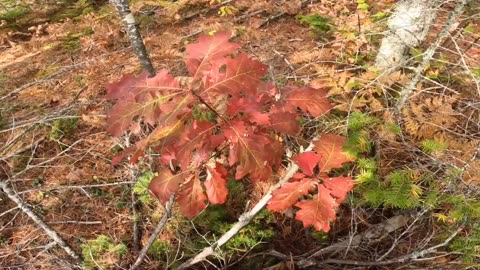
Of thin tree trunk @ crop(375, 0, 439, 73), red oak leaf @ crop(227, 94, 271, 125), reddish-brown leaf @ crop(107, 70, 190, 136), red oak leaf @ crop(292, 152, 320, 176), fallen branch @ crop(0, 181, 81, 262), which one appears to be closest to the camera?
reddish-brown leaf @ crop(107, 70, 190, 136)

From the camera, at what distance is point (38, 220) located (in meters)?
2.11

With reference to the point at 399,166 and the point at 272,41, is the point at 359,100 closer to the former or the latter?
the point at 399,166

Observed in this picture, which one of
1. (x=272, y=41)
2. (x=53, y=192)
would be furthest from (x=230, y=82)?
(x=272, y=41)

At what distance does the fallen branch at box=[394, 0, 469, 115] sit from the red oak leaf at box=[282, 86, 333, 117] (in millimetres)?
991

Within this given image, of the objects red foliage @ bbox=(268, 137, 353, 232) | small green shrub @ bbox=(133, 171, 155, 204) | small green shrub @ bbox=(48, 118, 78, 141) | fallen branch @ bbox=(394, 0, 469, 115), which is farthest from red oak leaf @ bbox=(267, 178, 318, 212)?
small green shrub @ bbox=(48, 118, 78, 141)

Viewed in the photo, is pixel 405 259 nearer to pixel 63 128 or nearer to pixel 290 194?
pixel 290 194

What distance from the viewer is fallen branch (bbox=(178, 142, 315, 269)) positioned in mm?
1984

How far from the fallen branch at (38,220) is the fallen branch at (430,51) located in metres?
2.24

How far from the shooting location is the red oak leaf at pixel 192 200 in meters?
1.71

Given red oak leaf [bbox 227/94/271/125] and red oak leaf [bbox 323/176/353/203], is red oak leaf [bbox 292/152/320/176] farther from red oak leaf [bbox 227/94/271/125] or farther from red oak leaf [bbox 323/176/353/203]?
red oak leaf [bbox 227/94/271/125]

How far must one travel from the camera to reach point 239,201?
8.54 feet

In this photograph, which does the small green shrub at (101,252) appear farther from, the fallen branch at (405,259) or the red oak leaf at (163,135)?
the fallen branch at (405,259)

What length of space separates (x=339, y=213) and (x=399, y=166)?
50 cm

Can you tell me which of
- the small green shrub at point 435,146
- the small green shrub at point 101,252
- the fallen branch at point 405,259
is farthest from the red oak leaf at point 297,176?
the small green shrub at point 101,252
